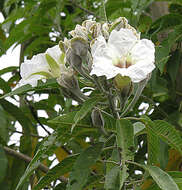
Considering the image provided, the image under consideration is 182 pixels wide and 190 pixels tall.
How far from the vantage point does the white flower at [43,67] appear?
3.73 feet

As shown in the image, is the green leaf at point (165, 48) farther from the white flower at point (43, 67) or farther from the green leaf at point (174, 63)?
the white flower at point (43, 67)

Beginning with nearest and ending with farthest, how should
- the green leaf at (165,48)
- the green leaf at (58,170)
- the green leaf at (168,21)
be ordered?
1. the green leaf at (58,170)
2. the green leaf at (165,48)
3. the green leaf at (168,21)

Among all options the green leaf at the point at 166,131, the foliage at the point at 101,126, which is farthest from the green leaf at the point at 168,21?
the green leaf at the point at 166,131

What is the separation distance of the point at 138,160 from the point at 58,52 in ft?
2.37

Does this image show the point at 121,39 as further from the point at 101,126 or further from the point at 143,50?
the point at 101,126

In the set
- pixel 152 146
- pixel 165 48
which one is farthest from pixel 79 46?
pixel 165 48

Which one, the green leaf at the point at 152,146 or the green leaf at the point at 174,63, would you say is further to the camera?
the green leaf at the point at 174,63

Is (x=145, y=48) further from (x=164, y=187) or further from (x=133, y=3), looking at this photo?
(x=133, y=3)

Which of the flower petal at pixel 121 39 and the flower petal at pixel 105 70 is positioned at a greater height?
the flower petal at pixel 121 39

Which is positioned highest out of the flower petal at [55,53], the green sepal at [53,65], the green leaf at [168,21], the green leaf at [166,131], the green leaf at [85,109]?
the green leaf at [168,21]

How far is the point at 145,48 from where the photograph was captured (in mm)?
1006

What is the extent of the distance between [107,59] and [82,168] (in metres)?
0.32

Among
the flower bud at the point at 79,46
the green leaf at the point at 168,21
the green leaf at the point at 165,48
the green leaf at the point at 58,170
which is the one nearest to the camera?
the flower bud at the point at 79,46

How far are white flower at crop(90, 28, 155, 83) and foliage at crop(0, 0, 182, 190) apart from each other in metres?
0.08
